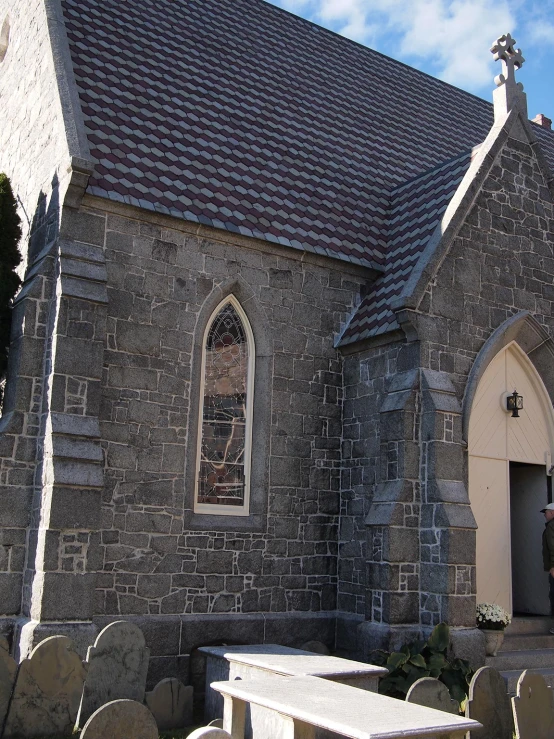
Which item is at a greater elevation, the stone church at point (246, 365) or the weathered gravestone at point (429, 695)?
the stone church at point (246, 365)

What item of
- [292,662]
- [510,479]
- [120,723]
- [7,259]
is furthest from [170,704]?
[510,479]

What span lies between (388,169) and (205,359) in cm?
629

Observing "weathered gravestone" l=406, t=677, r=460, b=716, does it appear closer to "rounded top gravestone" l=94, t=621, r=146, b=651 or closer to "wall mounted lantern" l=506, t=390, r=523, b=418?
"rounded top gravestone" l=94, t=621, r=146, b=651

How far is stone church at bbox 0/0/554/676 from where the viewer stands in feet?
32.2

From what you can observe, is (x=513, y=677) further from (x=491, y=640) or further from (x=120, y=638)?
(x=120, y=638)

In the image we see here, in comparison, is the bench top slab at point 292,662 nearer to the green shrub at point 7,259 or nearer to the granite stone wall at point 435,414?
the granite stone wall at point 435,414

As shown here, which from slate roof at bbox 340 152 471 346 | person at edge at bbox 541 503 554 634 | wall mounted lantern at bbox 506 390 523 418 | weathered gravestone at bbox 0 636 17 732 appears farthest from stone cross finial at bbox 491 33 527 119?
weathered gravestone at bbox 0 636 17 732

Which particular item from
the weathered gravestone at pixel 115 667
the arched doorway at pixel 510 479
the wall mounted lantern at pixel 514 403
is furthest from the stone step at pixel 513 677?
the weathered gravestone at pixel 115 667

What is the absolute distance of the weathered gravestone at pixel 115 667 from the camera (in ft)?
25.9

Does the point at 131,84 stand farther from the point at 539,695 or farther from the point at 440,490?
the point at 539,695

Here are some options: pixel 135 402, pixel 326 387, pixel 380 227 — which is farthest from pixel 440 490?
pixel 380 227

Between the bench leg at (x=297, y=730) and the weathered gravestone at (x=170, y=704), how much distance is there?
8.39ft

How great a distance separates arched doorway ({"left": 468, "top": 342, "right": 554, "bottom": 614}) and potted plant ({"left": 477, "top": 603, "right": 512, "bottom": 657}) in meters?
0.93

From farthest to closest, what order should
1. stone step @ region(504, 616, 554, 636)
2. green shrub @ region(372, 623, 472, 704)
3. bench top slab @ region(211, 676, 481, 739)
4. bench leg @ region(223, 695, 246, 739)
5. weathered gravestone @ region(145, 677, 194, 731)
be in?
stone step @ region(504, 616, 554, 636) → green shrub @ region(372, 623, 472, 704) → weathered gravestone @ region(145, 677, 194, 731) → bench leg @ region(223, 695, 246, 739) → bench top slab @ region(211, 676, 481, 739)
